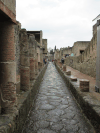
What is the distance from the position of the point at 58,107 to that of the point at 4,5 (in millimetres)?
3418

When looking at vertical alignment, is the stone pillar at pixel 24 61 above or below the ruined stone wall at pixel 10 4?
below

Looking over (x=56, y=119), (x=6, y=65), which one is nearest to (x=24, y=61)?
(x=6, y=65)

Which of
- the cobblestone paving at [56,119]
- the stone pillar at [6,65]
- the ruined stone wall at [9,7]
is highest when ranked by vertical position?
the ruined stone wall at [9,7]

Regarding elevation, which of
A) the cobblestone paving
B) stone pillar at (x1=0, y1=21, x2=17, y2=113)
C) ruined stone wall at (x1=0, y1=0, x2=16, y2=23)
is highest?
ruined stone wall at (x1=0, y1=0, x2=16, y2=23)

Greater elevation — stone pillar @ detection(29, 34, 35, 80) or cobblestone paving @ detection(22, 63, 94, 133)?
stone pillar @ detection(29, 34, 35, 80)

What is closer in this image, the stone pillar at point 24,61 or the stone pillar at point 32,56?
the stone pillar at point 24,61

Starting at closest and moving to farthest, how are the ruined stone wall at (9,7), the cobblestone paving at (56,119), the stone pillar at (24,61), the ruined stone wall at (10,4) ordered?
the ruined stone wall at (9,7), the ruined stone wall at (10,4), the cobblestone paving at (56,119), the stone pillar at (24,61)

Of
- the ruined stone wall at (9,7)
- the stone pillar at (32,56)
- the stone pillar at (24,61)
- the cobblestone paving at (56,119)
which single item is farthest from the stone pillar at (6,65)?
the stone pillar at (32,56)

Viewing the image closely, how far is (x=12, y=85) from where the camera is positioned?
268 centimetres

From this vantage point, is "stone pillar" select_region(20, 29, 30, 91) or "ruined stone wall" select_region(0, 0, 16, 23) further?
"stone pillar" select_region(20, 29, 30, 91)

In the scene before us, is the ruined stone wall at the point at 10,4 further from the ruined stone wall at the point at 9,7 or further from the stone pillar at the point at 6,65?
the stone pillar at the point at 6,65

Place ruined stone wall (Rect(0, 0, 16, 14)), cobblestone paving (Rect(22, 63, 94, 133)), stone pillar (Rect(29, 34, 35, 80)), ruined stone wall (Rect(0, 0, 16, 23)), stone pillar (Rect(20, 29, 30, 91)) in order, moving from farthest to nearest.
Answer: stone pillar (Rect(29, 34, 35, 80)), stone pillar (Rect(20, 29, 30, 91)), cobblestone paving (Rect(22, 63, 94, 133)), ruined stone wall (Rect(0, 0, 16, 14)), ruined stone wall (Rect(0, 0, 16, 23))

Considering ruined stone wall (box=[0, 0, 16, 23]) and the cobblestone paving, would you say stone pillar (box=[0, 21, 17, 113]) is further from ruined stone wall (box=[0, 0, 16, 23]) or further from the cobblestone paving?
the cobblestone paving

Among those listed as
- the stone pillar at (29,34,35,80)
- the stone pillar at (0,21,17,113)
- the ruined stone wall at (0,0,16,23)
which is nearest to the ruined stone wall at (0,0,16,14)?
the ruined stone wall at (0,0,16,23)
